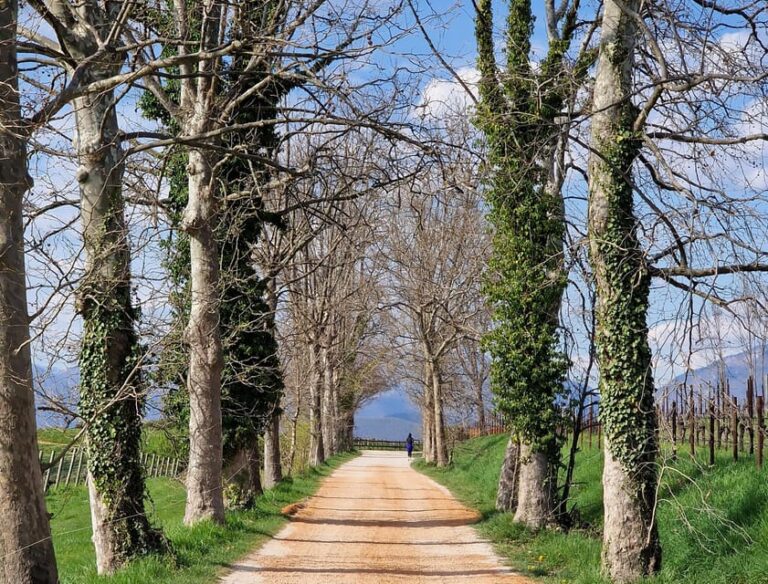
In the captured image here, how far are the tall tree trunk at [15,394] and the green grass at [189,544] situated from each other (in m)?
0.66

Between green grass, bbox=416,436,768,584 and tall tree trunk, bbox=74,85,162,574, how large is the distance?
5408 millimetres

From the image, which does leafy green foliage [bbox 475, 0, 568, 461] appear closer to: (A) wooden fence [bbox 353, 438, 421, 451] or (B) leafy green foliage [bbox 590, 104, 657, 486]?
(B) leafy green foliage [bbox 590, 104, 657, 486]

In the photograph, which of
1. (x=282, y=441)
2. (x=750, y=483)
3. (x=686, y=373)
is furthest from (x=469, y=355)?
(x=686, y=373)

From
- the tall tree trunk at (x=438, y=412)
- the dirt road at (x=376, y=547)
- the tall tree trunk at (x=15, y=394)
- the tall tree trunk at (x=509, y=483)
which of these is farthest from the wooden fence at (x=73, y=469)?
the tall tree trunk at (x=15, y=394)

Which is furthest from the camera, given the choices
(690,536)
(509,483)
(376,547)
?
(509,483)

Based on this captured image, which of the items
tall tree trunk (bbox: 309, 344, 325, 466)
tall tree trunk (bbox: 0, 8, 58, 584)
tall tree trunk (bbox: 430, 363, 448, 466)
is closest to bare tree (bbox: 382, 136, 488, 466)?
tall tree trunk (bbox: 430, 363, 448, 466)

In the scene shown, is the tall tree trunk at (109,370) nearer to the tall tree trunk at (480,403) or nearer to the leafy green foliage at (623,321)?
the leafy green foliage at (623,321)

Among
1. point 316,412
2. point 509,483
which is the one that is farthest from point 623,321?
point 316,412

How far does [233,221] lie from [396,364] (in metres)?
29.6

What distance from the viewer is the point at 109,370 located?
11.3m

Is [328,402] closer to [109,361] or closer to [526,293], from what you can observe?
[526,293]

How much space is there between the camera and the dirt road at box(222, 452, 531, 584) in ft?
38.4

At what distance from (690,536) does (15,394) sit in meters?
8.89

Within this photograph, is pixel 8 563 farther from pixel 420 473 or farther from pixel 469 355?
pixel 469 355
